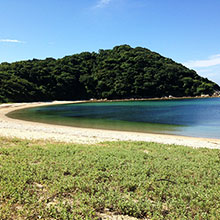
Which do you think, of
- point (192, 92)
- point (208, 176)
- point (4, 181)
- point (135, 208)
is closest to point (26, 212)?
point (4, 181)

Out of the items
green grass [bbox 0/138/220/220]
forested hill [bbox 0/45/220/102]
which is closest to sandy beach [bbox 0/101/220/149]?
green grass [bbox 0/138/220/220]

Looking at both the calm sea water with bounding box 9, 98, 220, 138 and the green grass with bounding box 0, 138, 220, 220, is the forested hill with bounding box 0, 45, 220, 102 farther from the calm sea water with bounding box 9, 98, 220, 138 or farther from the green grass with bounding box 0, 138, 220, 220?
the green grass with bounding box 0, 138, 220, 220

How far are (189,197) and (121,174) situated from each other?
2257mm

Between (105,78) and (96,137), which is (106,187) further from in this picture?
(105,78)

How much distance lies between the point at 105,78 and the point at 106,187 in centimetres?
10512

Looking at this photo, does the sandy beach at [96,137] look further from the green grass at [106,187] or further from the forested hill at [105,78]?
the forested hill at [105,78]

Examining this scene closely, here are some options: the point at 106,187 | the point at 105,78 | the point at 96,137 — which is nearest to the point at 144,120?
the point at 96,137

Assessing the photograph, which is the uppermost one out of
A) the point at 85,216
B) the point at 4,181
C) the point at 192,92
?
the point at 192,92

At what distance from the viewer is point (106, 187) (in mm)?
6125

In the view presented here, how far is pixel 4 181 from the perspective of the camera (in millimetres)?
6070

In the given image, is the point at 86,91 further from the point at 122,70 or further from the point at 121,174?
the point at 121,174

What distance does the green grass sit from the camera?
4.93 m

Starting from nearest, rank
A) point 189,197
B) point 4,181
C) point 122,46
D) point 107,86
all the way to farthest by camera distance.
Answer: point 189,197 → point 4,181 → point 107,86 → point 122,46

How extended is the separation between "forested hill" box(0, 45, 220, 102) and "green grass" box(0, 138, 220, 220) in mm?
84010
